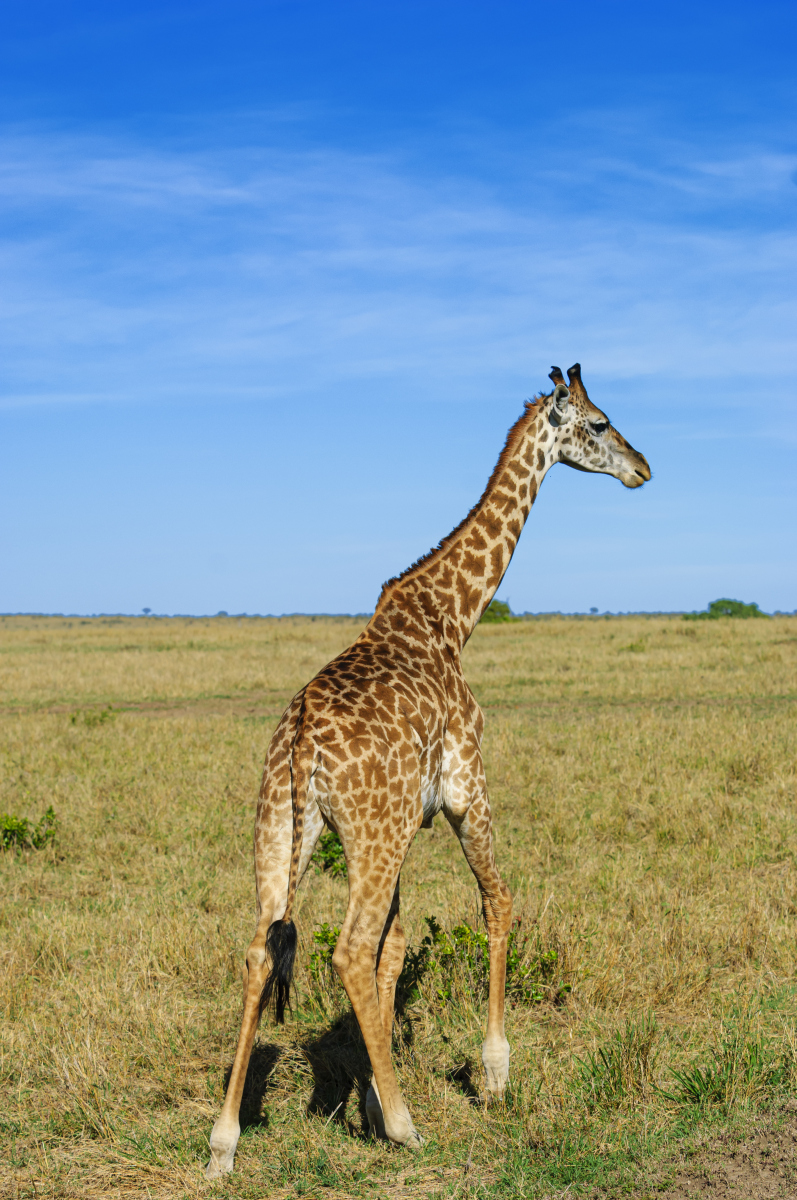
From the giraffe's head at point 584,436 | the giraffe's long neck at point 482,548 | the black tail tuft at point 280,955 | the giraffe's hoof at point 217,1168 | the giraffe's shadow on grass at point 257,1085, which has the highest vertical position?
the giraffe's head at point 584,436

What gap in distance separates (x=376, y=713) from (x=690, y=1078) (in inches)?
85.4

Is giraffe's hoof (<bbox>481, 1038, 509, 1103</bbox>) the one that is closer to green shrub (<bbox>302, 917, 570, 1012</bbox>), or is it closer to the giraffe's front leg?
the giraffe's front leg

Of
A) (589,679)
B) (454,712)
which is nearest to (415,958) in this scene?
(454,712)

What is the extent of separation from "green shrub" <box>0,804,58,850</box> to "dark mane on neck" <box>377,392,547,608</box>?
17.5ft

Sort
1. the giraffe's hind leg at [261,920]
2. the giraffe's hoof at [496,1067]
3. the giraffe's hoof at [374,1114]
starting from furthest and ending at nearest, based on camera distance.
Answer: the giraffe's hoof at [496,1067] < the giraffe's hoof at [374,1114] < the giraffe's hind leg at [261,920]

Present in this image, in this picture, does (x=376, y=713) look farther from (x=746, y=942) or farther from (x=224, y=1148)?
(x=746, y=942)

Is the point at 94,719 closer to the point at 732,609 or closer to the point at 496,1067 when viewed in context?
the point at 496,1067

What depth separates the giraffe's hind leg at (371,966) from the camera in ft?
12.5

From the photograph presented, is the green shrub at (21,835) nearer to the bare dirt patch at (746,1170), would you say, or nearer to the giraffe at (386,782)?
the giraffe at (386,782)

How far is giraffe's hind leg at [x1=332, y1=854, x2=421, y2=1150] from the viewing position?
12.5ft

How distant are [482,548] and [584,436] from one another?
0.98 meters

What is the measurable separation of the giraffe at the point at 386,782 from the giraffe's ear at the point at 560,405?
0.01 m

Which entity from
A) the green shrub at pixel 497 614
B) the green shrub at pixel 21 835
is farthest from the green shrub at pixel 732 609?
the green shrub at pixel 21 835

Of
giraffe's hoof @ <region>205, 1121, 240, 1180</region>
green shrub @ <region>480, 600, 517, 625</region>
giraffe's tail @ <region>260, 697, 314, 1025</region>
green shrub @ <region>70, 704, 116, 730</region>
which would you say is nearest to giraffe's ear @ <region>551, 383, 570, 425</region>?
giraffe's tail @ <region>260, 697, 314, 1025</region>
